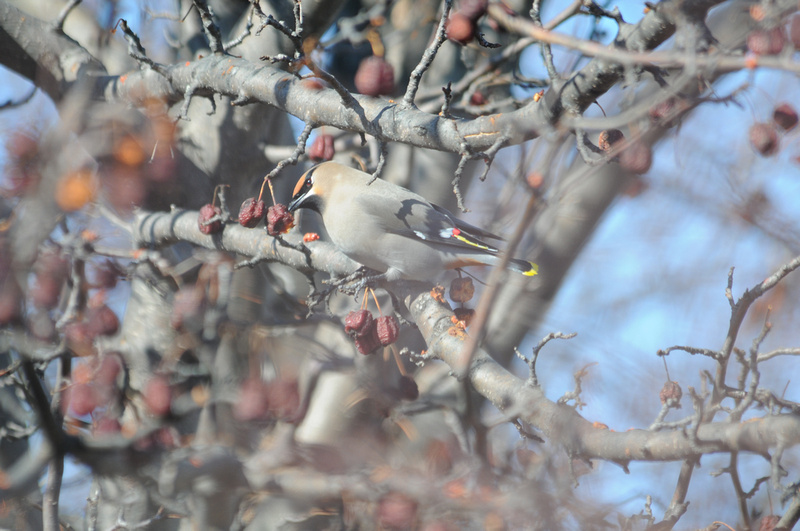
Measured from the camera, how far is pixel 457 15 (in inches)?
86.6

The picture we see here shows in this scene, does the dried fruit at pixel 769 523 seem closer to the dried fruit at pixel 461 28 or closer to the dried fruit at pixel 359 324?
the dried fruit at pixel 359 324

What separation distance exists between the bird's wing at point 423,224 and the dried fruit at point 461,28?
116 centimetres

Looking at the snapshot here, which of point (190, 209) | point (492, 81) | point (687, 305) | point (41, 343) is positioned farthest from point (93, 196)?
point (687, 305)

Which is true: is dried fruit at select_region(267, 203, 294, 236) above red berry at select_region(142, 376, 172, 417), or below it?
above

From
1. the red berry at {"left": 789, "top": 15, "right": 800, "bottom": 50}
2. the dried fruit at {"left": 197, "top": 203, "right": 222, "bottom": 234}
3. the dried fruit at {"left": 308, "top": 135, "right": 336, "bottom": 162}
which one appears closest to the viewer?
the red berry at {"left": 789, "top": 15, "right": 800, "bottom": 50}

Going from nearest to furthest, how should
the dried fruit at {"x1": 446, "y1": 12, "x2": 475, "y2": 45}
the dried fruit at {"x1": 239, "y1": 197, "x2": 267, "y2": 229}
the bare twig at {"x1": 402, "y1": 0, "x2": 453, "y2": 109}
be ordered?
the bare twig at {"x1": 402, "y1": 0, "x2": 453, "y2": 109} < the dried fruit at {"x1": 446, "y1": 12, "x2": 475, "y2": 45} < the dried fruit at {"x1": 239, "y1": 197, "x2": 267, "y2": 229}

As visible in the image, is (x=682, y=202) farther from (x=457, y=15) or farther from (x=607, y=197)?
(x=457, y=15)

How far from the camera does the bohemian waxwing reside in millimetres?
3129

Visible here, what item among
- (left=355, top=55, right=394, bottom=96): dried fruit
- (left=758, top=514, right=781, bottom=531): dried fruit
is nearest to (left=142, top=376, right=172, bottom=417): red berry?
(left=355, top=55, right=394, bottom=96): dried fruit

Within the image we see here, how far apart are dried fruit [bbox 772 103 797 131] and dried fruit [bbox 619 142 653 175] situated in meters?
0.42

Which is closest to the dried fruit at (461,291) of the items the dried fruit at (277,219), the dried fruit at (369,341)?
the dried fruit at (369,341)

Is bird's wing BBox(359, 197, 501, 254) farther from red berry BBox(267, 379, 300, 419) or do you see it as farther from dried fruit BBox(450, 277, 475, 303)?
red berry BBox(267, 379, 300, 419)

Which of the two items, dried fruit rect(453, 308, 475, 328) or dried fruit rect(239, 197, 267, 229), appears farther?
dried fruit rect(239, 197, 267, 229)

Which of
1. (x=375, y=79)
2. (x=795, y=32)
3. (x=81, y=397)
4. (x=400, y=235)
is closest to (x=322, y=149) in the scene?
(x=400, y=235)
